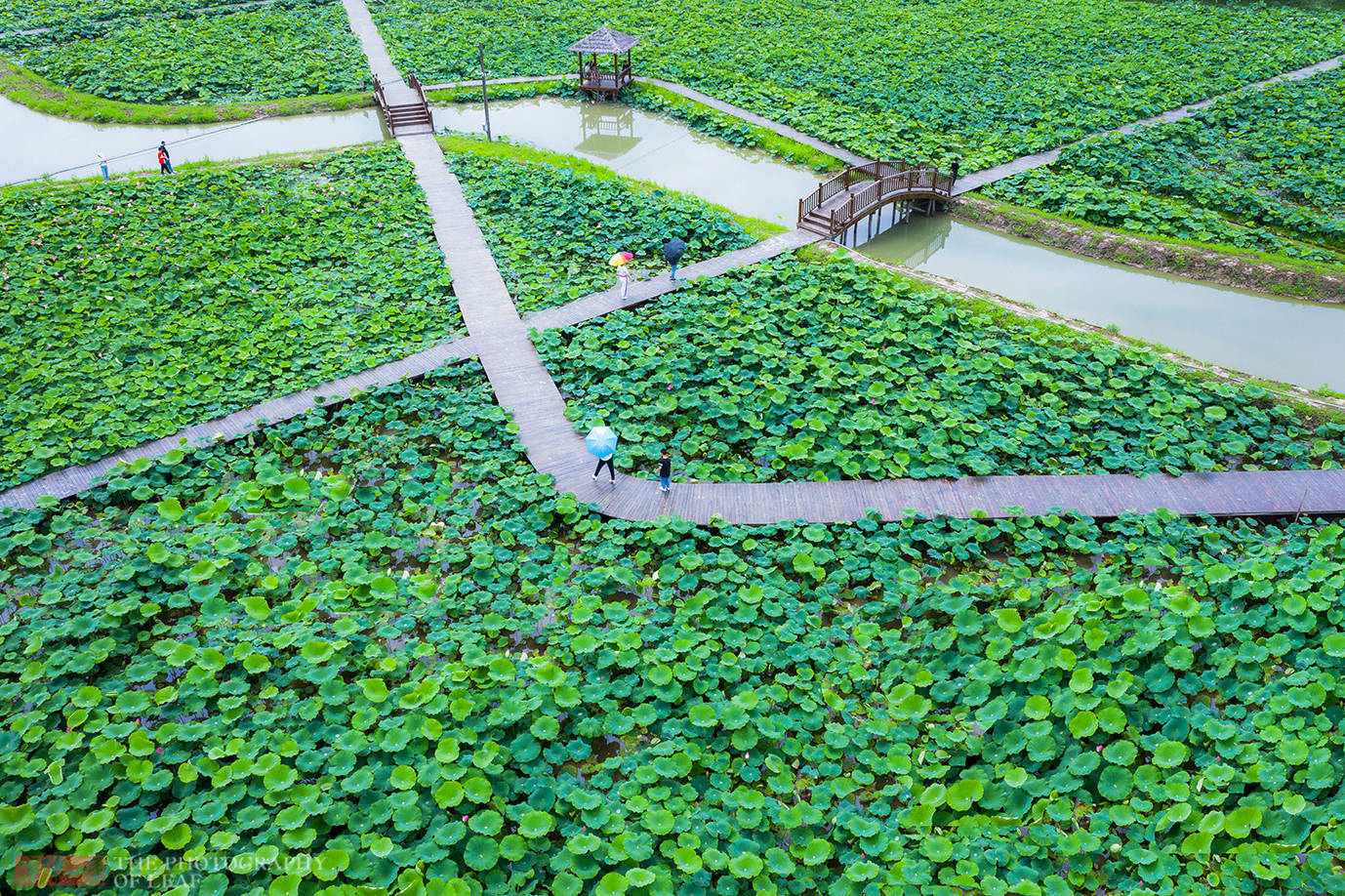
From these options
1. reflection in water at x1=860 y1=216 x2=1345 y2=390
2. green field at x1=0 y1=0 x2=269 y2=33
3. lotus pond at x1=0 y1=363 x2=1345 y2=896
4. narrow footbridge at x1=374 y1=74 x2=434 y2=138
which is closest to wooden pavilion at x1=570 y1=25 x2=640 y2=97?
narrow footbridge at x1=374 y1=74 x2=434 y2=138

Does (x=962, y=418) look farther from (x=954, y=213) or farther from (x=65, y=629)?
(x=65, y=629)

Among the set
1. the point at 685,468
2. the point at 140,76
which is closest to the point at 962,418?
the point at 685,468

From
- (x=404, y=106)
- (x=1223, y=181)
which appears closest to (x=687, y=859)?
(x=1223, y=181)

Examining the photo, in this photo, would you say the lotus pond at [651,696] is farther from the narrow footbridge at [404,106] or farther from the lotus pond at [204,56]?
the lotus pond at [204,56]

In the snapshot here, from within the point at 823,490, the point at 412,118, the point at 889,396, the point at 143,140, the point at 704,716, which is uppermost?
the point at 412,118

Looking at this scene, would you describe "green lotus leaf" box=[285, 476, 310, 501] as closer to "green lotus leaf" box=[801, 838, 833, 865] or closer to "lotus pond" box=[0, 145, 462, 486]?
"lotus pond" box=[0, 145, 462, 486]

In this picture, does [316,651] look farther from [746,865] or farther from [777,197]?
[777,197]
